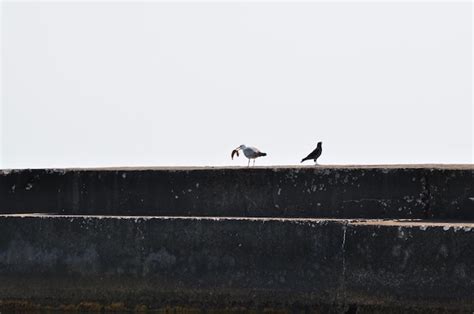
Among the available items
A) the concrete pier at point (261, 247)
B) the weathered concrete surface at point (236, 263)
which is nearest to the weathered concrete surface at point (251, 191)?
the concrete pier at point (261, 247)

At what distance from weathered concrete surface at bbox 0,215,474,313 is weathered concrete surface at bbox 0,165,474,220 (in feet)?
2.79

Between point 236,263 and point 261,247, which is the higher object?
point 261,247

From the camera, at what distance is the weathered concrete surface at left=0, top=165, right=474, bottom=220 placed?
10.2m

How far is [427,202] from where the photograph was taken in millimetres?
10234

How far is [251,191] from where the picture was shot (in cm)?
1089

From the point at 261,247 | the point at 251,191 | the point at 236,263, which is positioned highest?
the point at 251,191

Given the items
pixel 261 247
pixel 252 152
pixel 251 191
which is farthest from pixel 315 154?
pixel 261 247

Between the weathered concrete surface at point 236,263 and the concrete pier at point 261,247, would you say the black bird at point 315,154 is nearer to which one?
the concrete pier at point 261,247

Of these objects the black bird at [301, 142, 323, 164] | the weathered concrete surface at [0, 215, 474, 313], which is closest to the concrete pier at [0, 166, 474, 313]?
the weathered concrete surface at [0, 215, 474, 313]

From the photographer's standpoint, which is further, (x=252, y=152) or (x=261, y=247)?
(x=252, y=152)

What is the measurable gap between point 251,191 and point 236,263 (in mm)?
1689

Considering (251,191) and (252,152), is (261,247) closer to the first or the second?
(251,191)

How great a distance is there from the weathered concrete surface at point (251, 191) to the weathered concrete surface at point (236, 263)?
849 mm

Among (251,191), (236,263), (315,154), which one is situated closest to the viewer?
(236,263)
